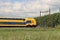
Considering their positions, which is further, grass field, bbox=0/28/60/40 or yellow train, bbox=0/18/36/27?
yellow train, bbox=0/18/36/27

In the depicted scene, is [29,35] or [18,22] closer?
[29,35]

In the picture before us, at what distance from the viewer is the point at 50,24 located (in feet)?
146

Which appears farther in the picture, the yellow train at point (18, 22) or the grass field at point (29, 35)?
the yellow train at point (18, 22)

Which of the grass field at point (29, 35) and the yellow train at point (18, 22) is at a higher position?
the grass field at point (29, 35)

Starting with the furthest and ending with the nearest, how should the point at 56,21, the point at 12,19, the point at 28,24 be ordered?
the point at 56,21, the point at 12,19, the point at 28,24

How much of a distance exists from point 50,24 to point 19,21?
7.39 metres

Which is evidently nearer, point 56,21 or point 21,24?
point 21,24

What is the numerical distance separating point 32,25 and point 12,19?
507 centimetres

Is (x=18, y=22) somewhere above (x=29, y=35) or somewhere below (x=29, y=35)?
below

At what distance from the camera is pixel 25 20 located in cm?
4059

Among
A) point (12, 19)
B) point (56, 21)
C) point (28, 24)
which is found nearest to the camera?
point (28, 24)

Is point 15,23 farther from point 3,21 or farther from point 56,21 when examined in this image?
point 56,21

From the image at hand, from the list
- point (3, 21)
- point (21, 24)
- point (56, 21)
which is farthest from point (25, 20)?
point (56, 21)

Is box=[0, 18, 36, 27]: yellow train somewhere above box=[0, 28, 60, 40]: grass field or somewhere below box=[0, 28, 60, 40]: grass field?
below
